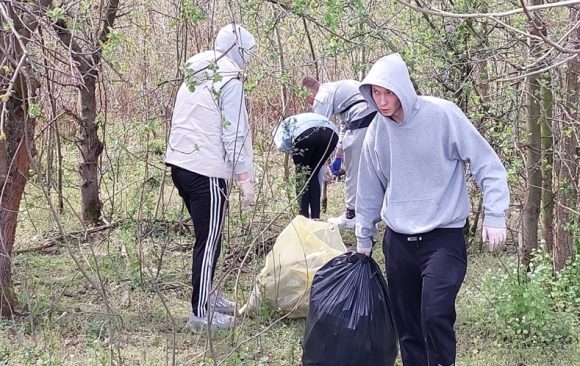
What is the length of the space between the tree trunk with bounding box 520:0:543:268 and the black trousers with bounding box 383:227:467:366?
1.67 meters

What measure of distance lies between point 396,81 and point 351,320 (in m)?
1.06

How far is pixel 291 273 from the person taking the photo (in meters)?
4.46

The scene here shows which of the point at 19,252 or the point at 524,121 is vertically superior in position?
the point at 524,121

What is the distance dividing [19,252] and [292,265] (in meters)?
2.46

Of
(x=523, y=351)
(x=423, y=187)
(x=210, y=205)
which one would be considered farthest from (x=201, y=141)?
(x=523, y=351)

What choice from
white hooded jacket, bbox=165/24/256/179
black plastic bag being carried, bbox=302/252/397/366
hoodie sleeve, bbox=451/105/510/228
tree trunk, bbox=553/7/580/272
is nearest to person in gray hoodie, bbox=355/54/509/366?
hoodie sleeve, bbox=451/105/510/228

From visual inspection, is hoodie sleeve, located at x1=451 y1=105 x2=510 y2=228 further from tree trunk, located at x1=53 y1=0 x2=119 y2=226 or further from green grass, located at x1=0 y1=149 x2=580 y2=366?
tree trunk, located at x1=53 y1=0 x2=119 y2=226

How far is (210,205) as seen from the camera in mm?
4184

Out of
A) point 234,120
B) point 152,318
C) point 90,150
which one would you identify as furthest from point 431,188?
point 90,150

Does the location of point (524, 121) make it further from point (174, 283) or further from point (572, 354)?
point (174, 283)

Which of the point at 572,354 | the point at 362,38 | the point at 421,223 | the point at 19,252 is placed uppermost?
the point at 362,38

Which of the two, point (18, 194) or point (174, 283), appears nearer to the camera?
point (18, 194)

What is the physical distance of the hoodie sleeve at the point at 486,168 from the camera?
3189 millimetres

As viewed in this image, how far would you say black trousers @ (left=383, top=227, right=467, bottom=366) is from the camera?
127 inches
